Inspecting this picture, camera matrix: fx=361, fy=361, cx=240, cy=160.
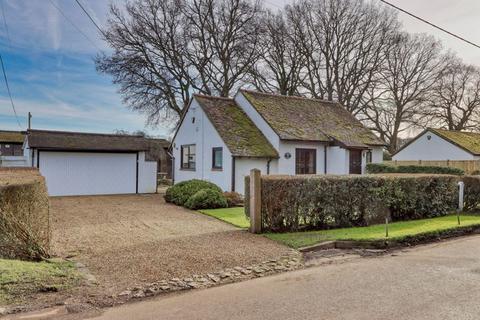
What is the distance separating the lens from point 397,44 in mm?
33125

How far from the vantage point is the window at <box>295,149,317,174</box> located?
18.1m

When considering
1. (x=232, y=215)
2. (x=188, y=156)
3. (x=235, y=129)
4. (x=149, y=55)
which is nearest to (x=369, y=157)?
(x=235, y=129)

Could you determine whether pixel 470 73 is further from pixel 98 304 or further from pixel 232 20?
pixel 98 304

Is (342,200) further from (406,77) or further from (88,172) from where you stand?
(406,77)

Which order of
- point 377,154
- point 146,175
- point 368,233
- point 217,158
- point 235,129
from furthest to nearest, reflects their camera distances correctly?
point 377,154 → point 146,175 → point 235,129 → point 217,158 → point 368,233

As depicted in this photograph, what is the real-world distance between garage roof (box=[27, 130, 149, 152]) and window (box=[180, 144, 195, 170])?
2.07m

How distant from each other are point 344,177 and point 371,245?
2.37m

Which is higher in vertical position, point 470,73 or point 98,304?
point 470,73

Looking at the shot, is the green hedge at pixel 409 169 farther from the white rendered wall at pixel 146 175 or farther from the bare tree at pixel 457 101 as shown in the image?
the bare tree at pixel 457 101

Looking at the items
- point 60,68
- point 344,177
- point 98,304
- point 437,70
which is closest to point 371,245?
point 344,177

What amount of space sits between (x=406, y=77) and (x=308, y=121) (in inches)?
802

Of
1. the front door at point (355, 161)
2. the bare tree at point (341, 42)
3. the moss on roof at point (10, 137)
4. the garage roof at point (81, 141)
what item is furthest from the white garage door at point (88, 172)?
the moss on roof at point (10, 137)

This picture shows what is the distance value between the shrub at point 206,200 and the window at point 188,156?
587 cm

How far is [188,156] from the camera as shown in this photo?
20391mm
